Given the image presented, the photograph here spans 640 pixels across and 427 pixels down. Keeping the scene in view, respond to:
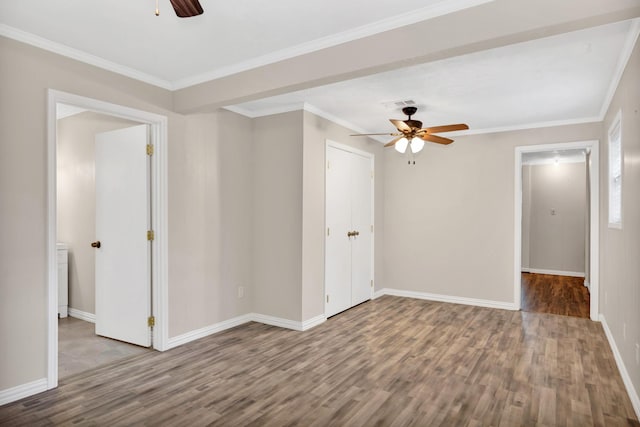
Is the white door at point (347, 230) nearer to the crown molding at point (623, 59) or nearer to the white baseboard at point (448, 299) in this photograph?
the white baseboard at point (448, 299)

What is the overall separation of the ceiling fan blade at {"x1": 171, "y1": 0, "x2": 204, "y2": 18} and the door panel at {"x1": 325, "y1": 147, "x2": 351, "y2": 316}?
3.08 meters

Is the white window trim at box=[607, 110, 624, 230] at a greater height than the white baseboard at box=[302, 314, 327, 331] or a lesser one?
greater

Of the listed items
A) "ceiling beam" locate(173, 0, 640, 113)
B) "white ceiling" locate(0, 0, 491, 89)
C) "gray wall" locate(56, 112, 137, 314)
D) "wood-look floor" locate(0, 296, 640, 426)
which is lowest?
"wood-look floor" locate(0, 296, 640, 426)

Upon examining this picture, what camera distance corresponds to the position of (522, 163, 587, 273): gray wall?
26.7 feet

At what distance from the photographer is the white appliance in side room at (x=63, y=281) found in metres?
4.68

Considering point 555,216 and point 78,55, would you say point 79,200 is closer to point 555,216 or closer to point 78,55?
point 78,55

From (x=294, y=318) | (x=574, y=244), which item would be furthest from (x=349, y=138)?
(x=574, y=244)

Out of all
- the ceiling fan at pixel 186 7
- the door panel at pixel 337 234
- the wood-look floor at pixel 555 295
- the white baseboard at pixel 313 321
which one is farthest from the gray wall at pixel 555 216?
the ceiling fan at pixel 186 7

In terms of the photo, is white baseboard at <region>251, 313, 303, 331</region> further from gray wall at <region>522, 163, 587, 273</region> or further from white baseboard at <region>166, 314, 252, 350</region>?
gray wall at <region>522, 163, 587, 273</region>

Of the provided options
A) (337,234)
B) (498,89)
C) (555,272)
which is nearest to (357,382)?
(337,234)

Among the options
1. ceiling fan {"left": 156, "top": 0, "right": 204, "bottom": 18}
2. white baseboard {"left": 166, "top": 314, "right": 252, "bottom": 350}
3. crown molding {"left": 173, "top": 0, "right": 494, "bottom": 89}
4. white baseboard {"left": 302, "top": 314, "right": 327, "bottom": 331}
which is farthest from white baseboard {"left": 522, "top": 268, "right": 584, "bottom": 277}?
ceiling fan {"left": 156, "top": 0, "right": 204, "bottom": 18}

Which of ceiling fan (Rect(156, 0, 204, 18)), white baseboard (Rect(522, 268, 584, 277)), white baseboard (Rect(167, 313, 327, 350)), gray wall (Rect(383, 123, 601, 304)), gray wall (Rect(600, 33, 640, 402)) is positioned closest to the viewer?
ceiling fan (Rect(156, 0, 204, 18))

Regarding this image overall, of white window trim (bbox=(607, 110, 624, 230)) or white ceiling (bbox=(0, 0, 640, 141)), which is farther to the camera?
white window trim (bbox=(607, 110, 624, 230))

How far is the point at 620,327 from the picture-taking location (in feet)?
10.8
